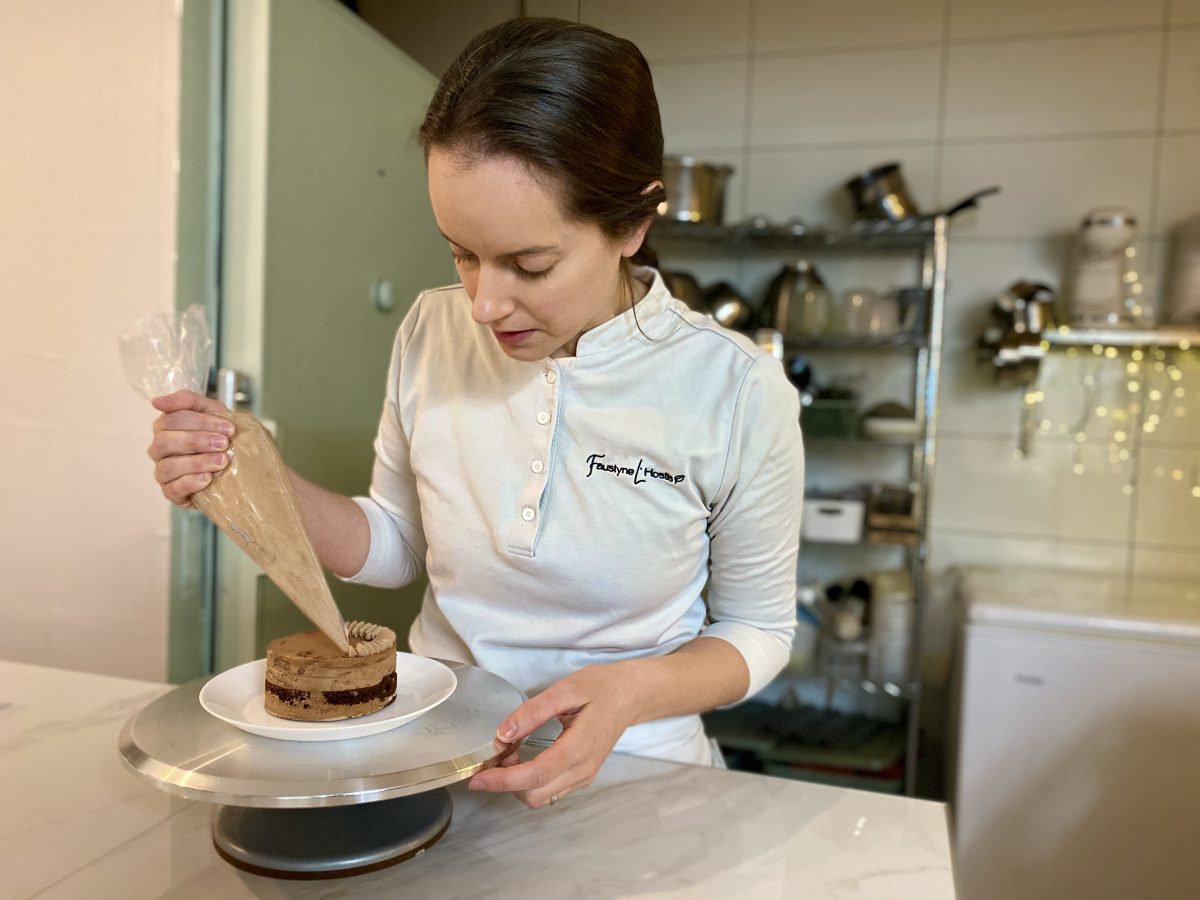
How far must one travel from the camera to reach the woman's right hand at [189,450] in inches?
27.1

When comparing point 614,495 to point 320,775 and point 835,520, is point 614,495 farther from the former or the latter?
point 835,520

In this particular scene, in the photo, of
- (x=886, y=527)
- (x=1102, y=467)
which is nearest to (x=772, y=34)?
(x=886, y=527)

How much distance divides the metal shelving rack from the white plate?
1.24 metres

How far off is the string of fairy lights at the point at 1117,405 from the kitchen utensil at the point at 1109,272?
0.11 metres

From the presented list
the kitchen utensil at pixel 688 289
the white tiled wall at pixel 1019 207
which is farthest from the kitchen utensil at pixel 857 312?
the kitchen utensil at pixel 688 289

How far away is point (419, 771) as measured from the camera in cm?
55

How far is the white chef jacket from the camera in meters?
0.85

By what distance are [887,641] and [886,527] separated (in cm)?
23

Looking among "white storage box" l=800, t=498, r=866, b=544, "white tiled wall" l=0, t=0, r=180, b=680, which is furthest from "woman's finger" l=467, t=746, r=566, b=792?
"white storage box" l=800, t=498, r=866, b=544

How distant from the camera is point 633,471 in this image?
85 centimetres

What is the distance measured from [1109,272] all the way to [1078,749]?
914mm

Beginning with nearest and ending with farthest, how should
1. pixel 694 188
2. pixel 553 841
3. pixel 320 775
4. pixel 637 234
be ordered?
pixel 320 775, pixel 553 841, pixel 637 234, pixel 694 188

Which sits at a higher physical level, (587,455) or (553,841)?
(587,455)

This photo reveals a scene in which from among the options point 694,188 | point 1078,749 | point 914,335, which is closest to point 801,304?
point 914,335
